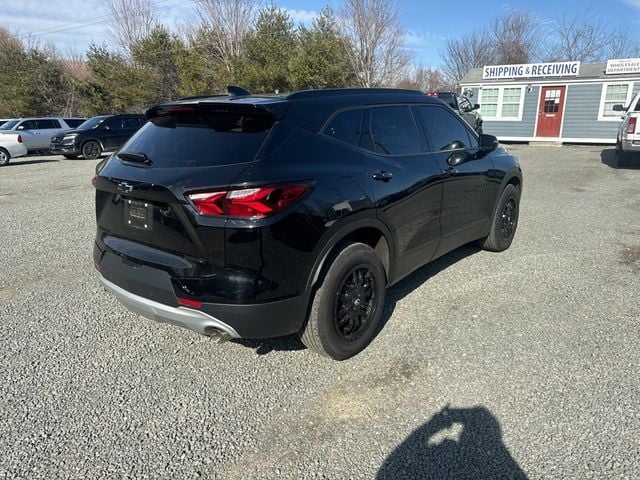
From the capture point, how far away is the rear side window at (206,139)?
2432mm

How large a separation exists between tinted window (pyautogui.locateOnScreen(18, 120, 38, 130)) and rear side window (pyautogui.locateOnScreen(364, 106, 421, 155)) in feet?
61.6

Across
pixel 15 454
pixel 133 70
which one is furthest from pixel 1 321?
pixel 133 70

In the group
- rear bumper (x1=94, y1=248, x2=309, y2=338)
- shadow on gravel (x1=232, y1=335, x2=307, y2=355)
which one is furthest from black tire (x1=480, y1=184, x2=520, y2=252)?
rear bumper (x1=94, y1=248, x2=309, y2=338)

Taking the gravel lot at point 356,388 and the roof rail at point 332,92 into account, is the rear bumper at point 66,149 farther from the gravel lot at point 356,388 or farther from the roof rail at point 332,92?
the roof rail at point 332,92

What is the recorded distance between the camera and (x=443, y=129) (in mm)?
3959

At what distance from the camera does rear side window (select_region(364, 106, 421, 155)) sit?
318 centimetres

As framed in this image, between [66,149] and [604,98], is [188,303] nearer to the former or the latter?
[66,149]

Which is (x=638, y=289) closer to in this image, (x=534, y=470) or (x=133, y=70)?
(x=534, y=470)

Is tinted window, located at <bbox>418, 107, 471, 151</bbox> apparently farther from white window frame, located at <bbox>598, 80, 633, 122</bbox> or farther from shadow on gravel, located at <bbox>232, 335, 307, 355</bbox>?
white window frame, located at <bbox>598, 80, 633, 122</bbox>

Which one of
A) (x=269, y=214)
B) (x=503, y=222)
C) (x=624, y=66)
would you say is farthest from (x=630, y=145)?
(x=269, y=214)

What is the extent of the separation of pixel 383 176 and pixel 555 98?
19.6 meters

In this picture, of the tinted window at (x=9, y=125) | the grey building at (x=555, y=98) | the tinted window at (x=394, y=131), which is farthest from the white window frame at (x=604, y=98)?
the tinted window at (x=9, y=125)

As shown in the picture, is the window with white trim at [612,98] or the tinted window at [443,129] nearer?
the tinted window at [443,129]

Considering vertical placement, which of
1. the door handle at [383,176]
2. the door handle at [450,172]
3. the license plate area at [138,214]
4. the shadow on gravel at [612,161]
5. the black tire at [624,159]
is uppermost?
the door handle at [383,176]
